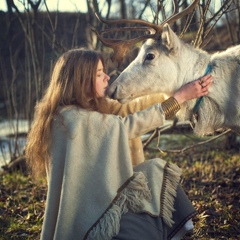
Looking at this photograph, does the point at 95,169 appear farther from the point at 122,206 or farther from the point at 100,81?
the point at 100,81

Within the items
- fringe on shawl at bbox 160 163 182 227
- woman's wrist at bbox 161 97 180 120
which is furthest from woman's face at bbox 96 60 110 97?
fringe on shawl at bbox 160 163 182 227

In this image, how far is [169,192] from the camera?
10.5ft

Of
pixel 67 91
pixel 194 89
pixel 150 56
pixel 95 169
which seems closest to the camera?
pixel 95 169

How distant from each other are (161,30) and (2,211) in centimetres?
270

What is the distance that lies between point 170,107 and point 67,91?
734 mm

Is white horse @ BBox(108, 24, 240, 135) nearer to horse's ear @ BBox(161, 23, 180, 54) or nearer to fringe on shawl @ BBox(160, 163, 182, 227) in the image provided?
horse's ear @ BBox(161, 23, 180, 54)

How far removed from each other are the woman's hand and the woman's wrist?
6 centimetres

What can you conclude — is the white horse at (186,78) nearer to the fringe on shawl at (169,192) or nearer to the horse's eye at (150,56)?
the horse's eye at (150,56)

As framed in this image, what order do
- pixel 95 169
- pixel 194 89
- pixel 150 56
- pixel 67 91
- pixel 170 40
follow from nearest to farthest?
pixel 95 169
pixel 67 91
pixel 194 89
pixel 170 40
pixel 150 56

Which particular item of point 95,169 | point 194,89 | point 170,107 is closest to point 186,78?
point 194,89

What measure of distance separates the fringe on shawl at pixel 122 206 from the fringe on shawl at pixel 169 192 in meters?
0.12

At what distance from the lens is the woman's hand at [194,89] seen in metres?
3.39

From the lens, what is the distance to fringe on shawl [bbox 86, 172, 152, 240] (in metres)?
2.97

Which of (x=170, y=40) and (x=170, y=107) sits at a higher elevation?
(x=170, y=40)
